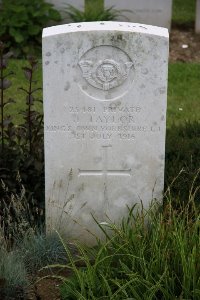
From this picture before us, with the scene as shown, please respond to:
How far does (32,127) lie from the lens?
558 cm

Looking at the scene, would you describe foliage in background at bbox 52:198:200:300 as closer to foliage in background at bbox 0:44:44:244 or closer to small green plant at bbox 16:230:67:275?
small green plant at bbox 16:230:67:275

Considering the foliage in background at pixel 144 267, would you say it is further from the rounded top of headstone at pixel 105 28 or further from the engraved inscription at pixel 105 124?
the rounded top of headstone at pixel 105 28

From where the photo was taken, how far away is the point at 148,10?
1029 cm

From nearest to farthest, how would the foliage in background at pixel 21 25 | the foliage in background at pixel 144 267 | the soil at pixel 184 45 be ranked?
the foliage in background at pixel 144 267 → the foliage in background at pixel 21 25 → the soil at pixel 184 45

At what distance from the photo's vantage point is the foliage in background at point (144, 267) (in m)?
4.10

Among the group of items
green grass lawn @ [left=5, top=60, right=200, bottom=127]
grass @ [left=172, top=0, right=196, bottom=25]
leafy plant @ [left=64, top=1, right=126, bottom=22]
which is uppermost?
grass @ [left=172, top=0, right=196, bottom=25]

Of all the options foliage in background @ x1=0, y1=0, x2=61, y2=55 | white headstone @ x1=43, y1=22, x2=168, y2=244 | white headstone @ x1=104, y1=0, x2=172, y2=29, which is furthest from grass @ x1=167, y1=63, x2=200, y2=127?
white headstone @ x1=43, y1=22, x2=168, y2=244

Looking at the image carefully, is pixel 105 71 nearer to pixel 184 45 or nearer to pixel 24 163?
pixel 24 163

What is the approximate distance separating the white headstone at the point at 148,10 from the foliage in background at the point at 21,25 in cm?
111

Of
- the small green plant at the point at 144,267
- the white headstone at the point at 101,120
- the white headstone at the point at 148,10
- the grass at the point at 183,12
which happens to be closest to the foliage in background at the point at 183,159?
the white headstone at the point at 101,120

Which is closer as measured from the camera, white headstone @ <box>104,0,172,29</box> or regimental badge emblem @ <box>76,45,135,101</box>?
regimental badge emblem @ <box>76,45,135,101</box>

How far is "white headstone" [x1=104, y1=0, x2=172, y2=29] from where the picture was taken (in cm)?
1021

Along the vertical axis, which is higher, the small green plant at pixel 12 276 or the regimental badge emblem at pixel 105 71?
the regimental badge emblem at pixel 105 71

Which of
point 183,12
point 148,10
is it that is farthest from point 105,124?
point 183,12
